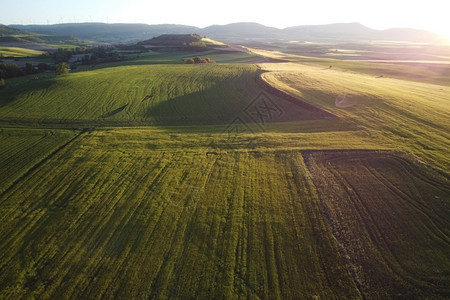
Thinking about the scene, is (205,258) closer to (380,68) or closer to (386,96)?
(386,96)

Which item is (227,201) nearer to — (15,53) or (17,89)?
(17,89)

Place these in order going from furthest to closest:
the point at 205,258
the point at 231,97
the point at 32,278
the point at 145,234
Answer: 1. the point at 231,97
2. the point at 145,234
3. the point at 205,258
4. the point at 32,278

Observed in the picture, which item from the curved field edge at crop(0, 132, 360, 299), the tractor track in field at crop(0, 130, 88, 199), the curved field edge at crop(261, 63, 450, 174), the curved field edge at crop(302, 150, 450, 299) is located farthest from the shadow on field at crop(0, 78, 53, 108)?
the curved field edge at crop(302, 150, 450, 299)

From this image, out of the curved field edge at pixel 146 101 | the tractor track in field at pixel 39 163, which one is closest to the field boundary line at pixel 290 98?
the curved field edge at pixel 146 101

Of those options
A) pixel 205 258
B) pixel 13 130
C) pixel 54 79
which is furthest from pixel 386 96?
pixel 54 79

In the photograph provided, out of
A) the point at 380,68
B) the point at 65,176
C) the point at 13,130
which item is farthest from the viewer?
the point at 380,68

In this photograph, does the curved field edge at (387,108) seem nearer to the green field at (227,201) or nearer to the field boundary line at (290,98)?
the green field at (227,201)

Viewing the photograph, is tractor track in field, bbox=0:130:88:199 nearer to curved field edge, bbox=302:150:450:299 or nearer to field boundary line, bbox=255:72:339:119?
curved field edge, bbox=302:150:450:299

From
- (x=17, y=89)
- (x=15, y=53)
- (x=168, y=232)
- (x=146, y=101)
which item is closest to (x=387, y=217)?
(x=168, y=232)
